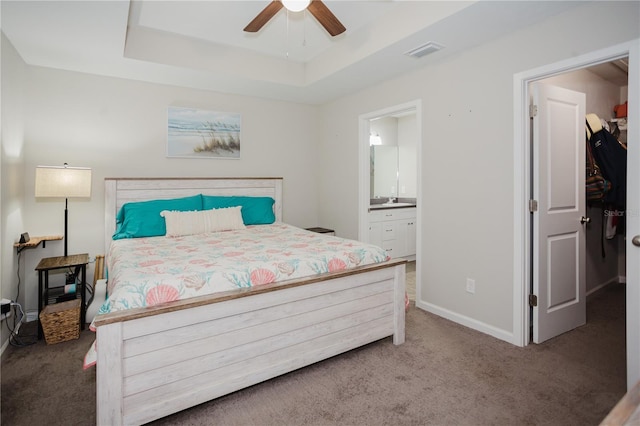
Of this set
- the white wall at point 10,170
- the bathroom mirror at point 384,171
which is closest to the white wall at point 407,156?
the bathroom mirror at point 384,171

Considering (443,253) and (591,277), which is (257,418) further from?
(591,277)

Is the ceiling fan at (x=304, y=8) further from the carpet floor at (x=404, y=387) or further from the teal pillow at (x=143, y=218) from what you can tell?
the carpet floor at (x=404, y=387)

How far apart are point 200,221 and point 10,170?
1520 millimetres

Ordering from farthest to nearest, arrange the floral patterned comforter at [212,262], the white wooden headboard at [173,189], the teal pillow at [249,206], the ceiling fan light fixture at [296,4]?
the teal pillow at [249,206]
the white wooden headboard at [173,189]
the ceiling fan light fixture at [296,4]
the floral patterned comforter at [212,262]

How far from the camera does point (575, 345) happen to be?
2.59m

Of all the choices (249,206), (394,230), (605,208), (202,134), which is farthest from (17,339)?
(605,208)

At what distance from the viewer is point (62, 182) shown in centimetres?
297

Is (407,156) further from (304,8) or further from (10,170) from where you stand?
(10,170)

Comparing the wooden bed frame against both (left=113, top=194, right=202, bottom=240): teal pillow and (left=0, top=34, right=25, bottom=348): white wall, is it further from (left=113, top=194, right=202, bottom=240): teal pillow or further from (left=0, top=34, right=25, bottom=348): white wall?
(left=113, top=194, right=202, bottom=240): teal pillow

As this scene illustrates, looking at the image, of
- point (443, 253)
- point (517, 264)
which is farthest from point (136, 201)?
point (517, 264)

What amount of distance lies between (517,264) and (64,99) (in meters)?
4.30

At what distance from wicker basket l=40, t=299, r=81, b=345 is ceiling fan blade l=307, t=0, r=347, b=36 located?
2857 mm

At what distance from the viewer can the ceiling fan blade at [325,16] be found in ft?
6.90

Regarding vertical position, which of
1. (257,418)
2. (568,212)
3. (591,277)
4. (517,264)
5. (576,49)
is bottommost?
(257,418)
